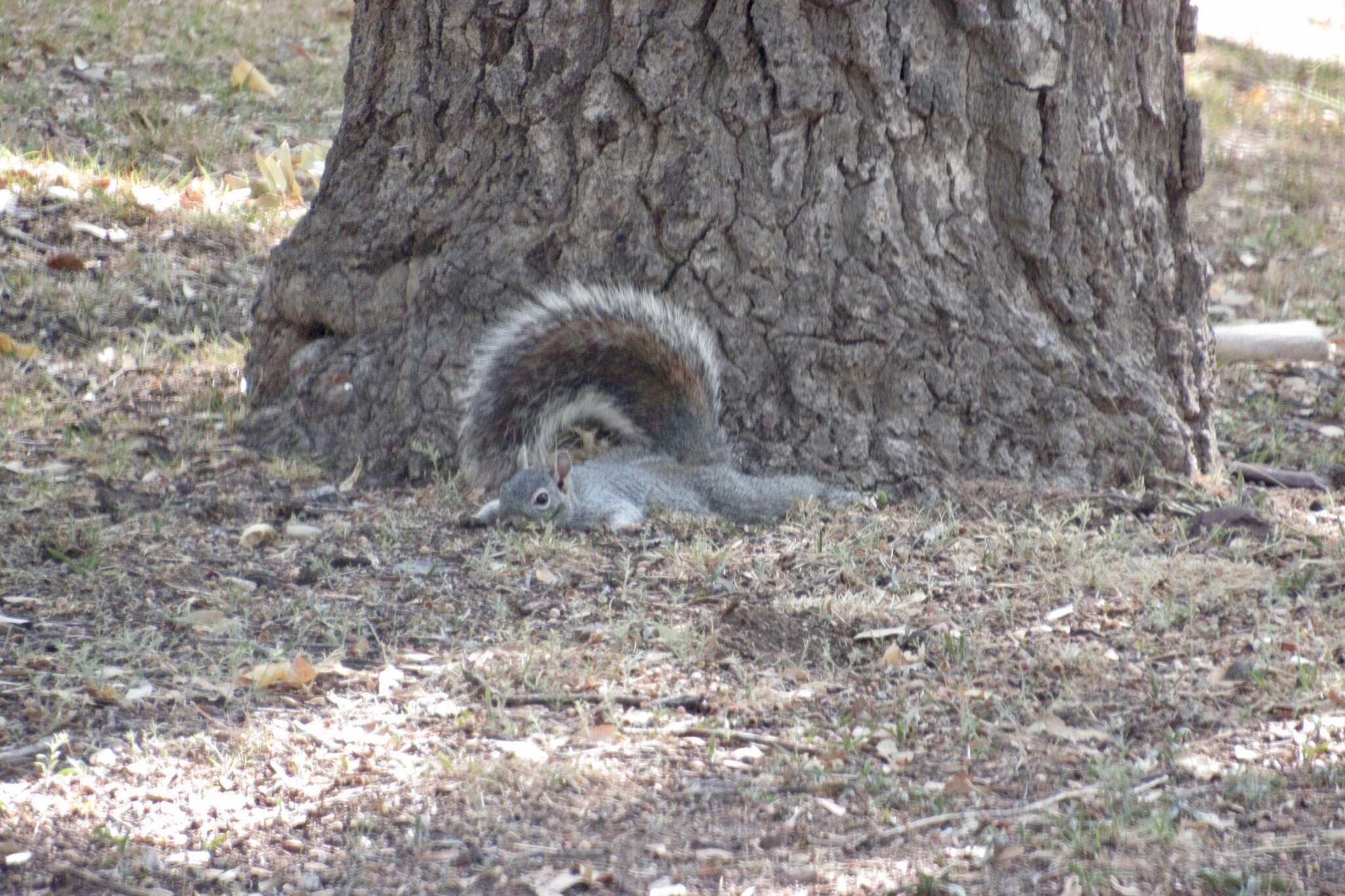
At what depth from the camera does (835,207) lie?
3.67 m

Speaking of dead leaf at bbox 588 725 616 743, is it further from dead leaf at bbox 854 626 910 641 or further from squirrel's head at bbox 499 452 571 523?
squirrel's head at bbox 499 452 571 523

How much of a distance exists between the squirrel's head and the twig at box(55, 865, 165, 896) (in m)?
1.71

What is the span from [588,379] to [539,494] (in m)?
0.46

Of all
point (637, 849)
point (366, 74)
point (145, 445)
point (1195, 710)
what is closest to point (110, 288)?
point (145, 445)

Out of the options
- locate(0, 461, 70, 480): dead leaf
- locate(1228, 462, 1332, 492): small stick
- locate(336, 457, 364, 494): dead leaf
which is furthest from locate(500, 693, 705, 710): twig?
locate(1228, 462, 1332, 492): small stick

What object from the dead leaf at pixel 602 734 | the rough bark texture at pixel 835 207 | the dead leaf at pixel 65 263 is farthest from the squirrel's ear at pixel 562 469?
the dead leaf at pixel 65 263

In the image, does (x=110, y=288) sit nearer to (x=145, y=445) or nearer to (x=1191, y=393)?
(x=145, y=445)

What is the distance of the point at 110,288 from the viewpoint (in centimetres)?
511

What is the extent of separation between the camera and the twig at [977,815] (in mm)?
2268

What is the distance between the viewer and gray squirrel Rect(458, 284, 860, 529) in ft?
12.4

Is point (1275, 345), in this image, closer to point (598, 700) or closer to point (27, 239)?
point (598, 700)

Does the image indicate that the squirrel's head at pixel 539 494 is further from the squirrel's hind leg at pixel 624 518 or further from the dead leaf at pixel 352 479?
the dead leaf at pixel 352 479

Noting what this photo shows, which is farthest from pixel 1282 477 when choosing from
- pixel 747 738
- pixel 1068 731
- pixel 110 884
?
pixel 110 884

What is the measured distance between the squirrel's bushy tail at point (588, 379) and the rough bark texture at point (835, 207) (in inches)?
2.5
